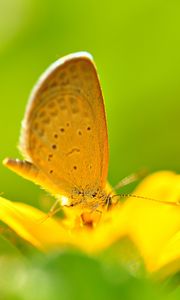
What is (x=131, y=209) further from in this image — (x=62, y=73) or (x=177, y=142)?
(x=177, y=142)

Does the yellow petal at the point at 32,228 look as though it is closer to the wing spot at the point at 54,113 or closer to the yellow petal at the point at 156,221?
the yellow petal at the point at 156,221

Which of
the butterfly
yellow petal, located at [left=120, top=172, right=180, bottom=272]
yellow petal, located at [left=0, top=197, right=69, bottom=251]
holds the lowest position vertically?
yellow petal, located at [left=120, top=172, right=180, bottom=272]

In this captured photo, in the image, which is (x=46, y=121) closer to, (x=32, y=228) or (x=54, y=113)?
(x=54, y=113)

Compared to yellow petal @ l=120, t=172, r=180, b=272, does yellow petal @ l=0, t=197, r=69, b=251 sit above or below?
above

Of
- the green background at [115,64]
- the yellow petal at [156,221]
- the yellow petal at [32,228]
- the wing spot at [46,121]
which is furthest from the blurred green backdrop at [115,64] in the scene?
the yellow petal at [32,228]

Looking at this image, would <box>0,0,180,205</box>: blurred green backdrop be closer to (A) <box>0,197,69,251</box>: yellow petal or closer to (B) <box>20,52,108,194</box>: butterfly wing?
(B) <box>20,52,108,194</box>: butterfly wing

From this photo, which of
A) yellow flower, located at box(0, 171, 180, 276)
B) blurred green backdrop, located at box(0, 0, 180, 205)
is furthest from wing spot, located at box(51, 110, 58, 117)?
blurred green backdrop, located at box(0, 0, 180, 205)

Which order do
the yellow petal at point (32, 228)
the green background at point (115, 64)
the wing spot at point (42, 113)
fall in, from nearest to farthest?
the yellow petal at point (32, 228), the wing spot at point (42, 113), the green background at point (115, 64)
